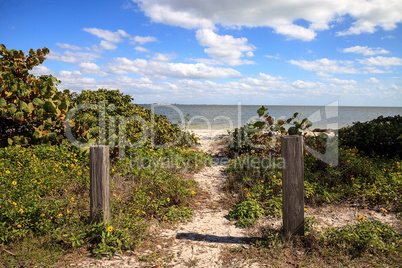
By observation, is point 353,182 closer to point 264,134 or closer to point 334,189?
point 334,189

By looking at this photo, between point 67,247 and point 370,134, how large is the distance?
8.42 metres

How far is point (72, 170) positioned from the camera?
570 cm

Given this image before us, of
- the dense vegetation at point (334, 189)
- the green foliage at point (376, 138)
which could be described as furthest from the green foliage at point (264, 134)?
the green foliage at point (376, 138)

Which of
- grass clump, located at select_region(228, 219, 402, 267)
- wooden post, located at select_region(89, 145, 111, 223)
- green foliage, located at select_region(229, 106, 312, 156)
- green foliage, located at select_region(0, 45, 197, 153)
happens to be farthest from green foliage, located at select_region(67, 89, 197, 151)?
grass clump, located at select_region(228, 219, 402, 267)

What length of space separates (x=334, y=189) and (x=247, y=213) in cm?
214

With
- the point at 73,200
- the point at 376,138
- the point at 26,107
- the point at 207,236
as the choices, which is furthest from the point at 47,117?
the point at 376,138

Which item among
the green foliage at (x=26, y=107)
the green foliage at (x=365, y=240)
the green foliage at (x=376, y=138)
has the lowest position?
the green foliage at (x=365, y=240)

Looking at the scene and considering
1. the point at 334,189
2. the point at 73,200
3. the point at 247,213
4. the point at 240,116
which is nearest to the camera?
the point at 73,200

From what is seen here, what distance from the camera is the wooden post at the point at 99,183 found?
3551 millimetres

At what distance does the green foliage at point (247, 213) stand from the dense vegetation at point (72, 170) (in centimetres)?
82

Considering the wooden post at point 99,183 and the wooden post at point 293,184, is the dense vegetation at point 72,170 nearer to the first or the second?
the wooden post at point 99,183

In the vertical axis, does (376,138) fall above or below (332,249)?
above

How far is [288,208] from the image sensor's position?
357cm

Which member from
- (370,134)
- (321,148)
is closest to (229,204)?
(321,148)
